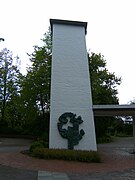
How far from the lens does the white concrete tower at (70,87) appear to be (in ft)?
55.3

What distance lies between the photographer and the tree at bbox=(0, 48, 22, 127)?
114 feet

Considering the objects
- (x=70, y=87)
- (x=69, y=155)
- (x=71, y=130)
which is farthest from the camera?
(x=70, y=87)

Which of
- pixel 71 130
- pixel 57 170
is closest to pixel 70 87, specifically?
pixel 71 130

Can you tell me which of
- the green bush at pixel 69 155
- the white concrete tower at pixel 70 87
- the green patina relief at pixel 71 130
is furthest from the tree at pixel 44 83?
the green bush at pixel 69 155

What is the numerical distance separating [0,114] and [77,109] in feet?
69.9

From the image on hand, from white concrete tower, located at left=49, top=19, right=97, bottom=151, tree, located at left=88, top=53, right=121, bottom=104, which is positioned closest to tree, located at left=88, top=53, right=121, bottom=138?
tree, located at left=88, top=53, right=121, bottom=104

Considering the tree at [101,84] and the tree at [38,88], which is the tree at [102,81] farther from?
the tree at [38,88]

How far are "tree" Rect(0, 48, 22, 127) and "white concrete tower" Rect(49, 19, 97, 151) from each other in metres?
16.6

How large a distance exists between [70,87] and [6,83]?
1897cm

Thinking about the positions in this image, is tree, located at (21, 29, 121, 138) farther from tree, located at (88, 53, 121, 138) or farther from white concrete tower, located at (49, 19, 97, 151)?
white concrete tower, located at (49, 19, 97, 151)

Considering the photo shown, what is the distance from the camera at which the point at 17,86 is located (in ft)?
113

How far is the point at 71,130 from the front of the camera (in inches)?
663

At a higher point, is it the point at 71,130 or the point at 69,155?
the point at 71,130

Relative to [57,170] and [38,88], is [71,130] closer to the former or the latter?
[57,170]
